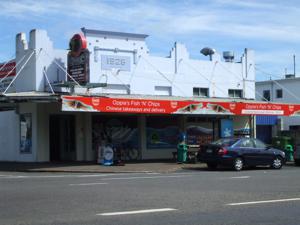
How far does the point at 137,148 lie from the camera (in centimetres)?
3234

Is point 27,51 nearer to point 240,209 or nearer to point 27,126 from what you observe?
point 27,126

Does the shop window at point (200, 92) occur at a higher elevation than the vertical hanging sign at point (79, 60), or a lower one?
lower

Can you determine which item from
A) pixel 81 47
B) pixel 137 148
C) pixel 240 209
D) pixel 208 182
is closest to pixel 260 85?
pixel 137 148

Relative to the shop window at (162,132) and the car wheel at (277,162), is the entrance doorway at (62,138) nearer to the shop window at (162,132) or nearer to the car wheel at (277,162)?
the shop window at (162,132)

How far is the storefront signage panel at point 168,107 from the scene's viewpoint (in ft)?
83.2

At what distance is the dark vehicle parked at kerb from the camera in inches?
967

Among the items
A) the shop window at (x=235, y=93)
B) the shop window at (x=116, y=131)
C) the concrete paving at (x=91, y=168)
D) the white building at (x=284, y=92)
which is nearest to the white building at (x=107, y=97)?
the shop window at (x=116, y=131)

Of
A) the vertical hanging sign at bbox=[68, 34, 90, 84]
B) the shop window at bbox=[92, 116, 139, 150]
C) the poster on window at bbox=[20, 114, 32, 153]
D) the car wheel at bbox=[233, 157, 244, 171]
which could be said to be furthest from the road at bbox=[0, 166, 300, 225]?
the shop window at bbox=[92, 116, 139, 150]

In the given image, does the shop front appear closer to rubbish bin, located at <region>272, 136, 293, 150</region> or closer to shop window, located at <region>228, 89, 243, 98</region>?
shop window, located at <region>228, 89, 243, 98</region>

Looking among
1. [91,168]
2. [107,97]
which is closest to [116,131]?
[107,97]

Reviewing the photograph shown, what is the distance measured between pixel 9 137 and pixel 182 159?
9635mm

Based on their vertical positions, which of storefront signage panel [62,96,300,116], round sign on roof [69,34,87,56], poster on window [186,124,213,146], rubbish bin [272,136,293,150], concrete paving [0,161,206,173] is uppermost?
round sign on roof [69,34,87,56]

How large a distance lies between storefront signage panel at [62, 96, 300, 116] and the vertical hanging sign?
2592mm

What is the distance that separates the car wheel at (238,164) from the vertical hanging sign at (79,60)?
27.6 feet
